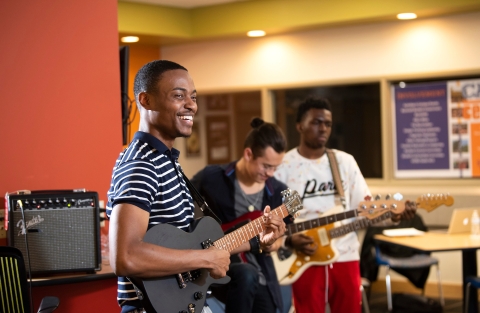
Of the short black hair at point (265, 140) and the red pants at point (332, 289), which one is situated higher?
the short black hair at point (265, 140)

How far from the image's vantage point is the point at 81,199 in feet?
10.5

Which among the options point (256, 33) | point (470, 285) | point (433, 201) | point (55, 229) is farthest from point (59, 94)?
point (256, 33)

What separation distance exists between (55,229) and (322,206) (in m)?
1.71

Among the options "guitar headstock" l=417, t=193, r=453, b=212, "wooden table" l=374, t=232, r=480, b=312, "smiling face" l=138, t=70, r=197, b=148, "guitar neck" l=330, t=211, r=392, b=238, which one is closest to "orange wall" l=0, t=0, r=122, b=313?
"smiling face" l=138, t=70, r=197, b=148

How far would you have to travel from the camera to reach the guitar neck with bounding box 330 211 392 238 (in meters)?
4.17

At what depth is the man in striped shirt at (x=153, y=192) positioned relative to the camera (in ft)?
6.68

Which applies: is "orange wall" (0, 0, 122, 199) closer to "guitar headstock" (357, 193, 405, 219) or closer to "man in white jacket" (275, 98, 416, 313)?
"man in white jacket" (275, 98, 416, 313)

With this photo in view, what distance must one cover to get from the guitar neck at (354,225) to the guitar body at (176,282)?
5.80 ft

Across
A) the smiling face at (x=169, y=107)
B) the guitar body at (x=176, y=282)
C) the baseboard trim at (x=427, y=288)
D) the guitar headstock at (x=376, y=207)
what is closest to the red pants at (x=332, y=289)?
the guitar headstock at (x=376, y=207)

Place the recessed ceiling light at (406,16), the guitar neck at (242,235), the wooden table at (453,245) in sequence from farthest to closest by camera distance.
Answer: the recessed ceiling light at (406,16)
the wooden table at (453,245)
the guitar neck at (242,235)

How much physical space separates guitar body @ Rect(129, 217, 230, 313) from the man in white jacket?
5.39ft

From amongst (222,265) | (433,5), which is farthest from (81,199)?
A: (433,5)

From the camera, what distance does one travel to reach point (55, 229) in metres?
3.16

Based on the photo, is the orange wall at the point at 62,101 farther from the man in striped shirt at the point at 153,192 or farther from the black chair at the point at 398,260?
the black chair at the point at 398,260
